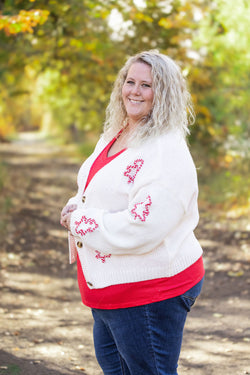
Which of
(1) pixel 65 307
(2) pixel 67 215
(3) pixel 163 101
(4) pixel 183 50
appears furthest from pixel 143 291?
(4) pixel 183 50

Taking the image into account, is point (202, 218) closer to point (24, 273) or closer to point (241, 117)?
point (241, 117)

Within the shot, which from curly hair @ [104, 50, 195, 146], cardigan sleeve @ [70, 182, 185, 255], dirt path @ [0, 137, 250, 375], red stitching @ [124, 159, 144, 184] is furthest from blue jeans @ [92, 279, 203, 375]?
dirt path @ [0, 137, 250, 375]

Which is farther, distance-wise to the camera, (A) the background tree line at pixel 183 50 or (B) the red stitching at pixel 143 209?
(A) the background tree line at pixel 183 50

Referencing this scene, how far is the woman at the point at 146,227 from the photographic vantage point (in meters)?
1.97

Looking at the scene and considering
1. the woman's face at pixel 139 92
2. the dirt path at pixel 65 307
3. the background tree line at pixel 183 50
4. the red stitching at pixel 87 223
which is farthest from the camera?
the background tree line at pixel 183 50

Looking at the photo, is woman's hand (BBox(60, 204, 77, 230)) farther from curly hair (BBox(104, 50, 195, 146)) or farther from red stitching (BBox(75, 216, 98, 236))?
curly hair (BBox(104, 50, 195, 146))

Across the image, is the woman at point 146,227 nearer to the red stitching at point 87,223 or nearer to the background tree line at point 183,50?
the red stitching at point 87,223

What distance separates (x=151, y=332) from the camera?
2.10 m

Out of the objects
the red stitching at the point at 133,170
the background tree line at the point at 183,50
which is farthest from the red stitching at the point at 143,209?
the background tree line at the point at 183,50

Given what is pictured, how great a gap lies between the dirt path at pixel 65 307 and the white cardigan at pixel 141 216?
77.1 inches

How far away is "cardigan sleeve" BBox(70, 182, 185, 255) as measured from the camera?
194 cm

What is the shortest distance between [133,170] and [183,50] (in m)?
7.65

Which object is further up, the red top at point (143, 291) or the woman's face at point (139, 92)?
the woman's face at point (139, 92)

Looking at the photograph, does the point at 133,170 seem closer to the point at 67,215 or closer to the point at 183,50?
the point at 67,215
